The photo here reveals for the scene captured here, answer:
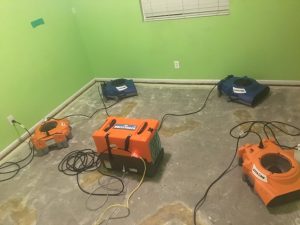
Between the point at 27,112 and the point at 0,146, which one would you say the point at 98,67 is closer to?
the point at 27,112

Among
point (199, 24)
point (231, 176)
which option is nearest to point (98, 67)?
point (199, 24)

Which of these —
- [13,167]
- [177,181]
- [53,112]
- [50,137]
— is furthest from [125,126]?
[53,112]

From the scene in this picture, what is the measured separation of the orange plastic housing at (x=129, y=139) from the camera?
1848 millimetres

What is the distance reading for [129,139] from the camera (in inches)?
72.8

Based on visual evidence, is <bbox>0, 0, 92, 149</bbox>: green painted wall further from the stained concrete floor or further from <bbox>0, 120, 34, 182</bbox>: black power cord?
the stained concrete floor

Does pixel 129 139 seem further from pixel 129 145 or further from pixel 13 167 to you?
pixel 13 167

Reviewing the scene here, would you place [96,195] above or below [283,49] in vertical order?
below

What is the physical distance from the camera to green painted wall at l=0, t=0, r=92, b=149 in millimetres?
2469

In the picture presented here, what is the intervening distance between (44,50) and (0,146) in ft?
3.54

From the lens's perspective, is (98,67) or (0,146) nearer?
(0,146)

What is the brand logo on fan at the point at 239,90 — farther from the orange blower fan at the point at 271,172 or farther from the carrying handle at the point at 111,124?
the carrying handle at the point at 111,124

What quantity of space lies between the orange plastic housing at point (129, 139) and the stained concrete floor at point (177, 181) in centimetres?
23

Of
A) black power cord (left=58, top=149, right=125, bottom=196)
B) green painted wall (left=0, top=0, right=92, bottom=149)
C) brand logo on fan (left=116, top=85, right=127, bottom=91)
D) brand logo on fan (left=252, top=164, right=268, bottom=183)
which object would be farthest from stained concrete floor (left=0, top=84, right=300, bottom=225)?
green painted wall (left=0, top=0, right=92, bottom=149)

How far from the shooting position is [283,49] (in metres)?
2.63
